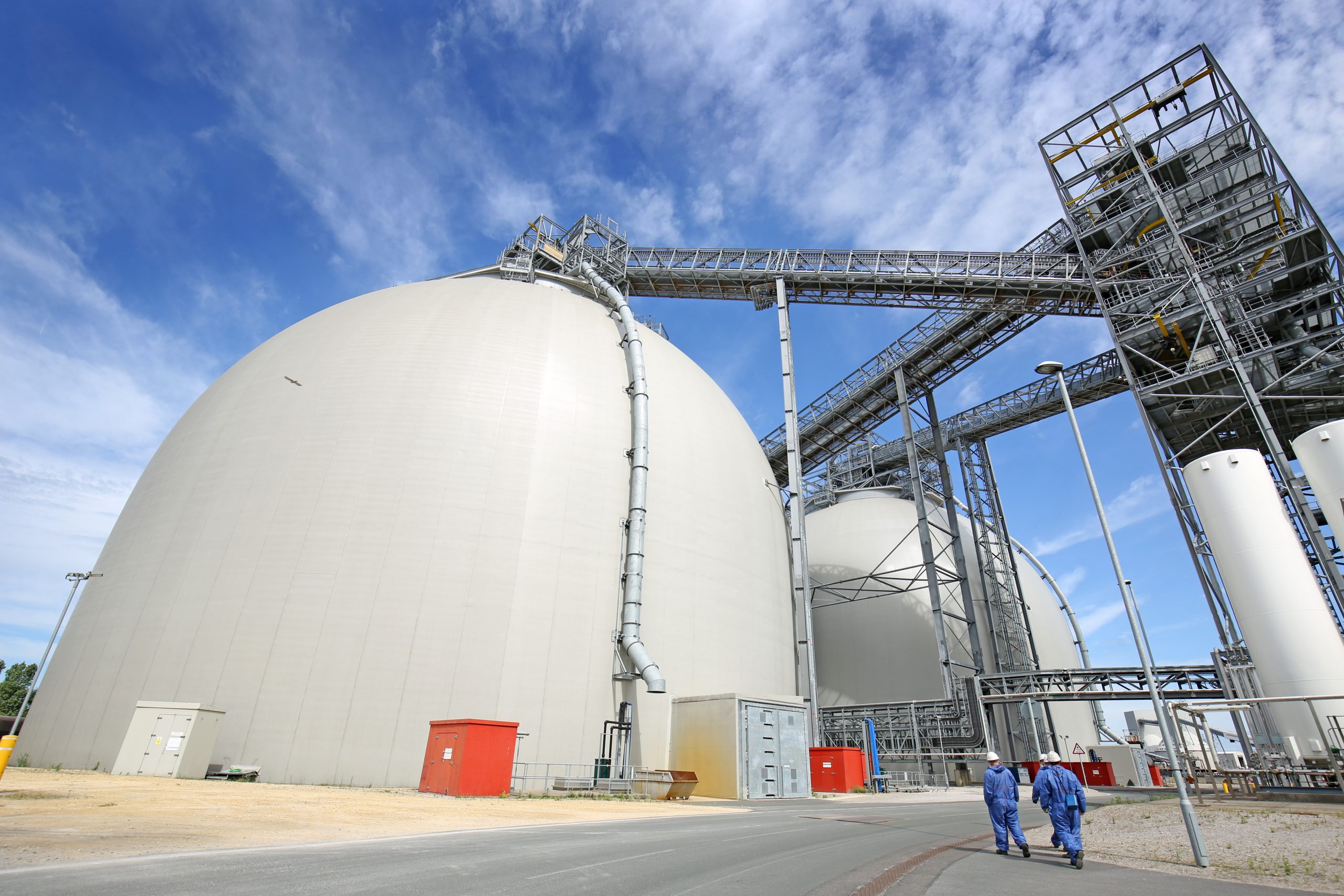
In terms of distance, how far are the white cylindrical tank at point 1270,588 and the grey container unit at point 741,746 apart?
11910 mm

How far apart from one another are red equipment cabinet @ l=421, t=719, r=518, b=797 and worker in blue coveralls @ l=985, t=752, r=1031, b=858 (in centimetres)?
1003

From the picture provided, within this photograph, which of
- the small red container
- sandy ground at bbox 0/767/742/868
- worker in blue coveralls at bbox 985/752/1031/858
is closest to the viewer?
sandy ground at bbox 0/767/742/868

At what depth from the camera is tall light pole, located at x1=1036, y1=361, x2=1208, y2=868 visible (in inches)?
288

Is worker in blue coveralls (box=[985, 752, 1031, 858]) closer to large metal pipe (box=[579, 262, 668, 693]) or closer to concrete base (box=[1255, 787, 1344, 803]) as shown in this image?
concrete base (box=[1255, 787, 1344, 803])

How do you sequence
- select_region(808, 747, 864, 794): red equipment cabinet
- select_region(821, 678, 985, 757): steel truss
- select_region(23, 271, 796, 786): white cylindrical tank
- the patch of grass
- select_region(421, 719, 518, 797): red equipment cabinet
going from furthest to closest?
select_region(821, 678, 985, 757): steel truss < select_region(808, 747, 864, 794): red equipment cabinet < select_region(23, 271, 796, 786): white cylindrical tank < select_region(421, 719, 518, 797): red equipment cabinet < the patch of grass

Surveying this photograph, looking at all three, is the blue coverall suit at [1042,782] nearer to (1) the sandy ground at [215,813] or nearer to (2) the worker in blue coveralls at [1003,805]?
(2) the worker in blue coveralls at [1003,805]

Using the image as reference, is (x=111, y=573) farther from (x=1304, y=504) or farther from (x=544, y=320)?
(x=1304, y=504)

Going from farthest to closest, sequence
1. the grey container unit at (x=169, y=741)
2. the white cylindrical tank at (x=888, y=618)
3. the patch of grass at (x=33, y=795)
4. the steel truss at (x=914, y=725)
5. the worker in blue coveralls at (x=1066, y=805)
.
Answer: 1. the white cylindrical tank at (x=888, y=618)
2. the steel truss at (x=914, y=725)
3. the grey container unit at (x=169, y=741)
4. the patch of grass at (x=33, y=795)
5. the worker in blue coveralls at (x=1066, y=805)

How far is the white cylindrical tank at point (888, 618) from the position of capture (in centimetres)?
3297

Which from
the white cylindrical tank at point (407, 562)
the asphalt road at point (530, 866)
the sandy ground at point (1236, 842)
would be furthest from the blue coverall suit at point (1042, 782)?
the white cylindrical tank at point (407, 562)

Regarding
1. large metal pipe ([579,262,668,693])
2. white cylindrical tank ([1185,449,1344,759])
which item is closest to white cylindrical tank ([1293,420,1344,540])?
white cylindrical tank ([1185,449,1344,759])

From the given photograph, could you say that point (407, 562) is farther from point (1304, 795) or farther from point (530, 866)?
point (1304, 795)

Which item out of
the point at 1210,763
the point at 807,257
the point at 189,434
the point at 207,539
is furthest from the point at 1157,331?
the point at 189,434

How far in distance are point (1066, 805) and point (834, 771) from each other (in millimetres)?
16737
